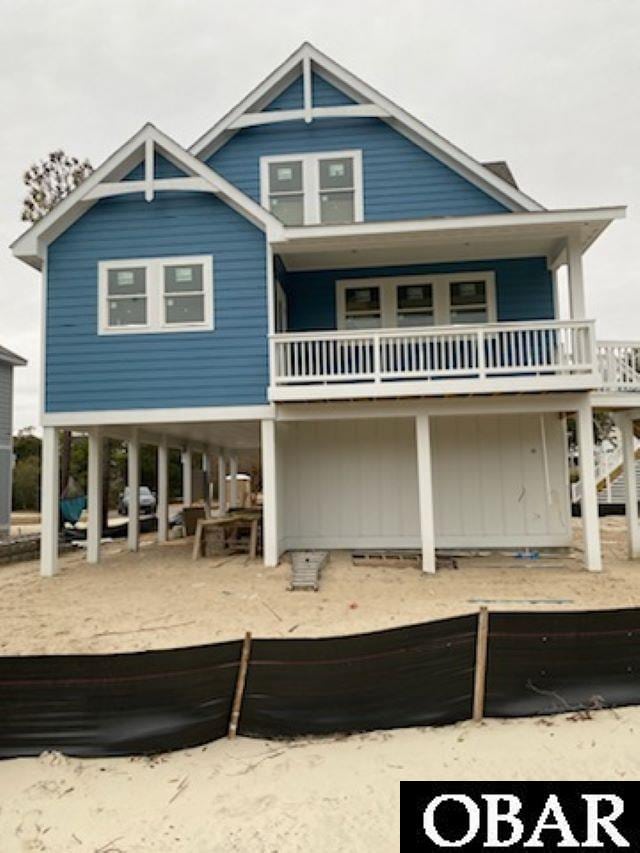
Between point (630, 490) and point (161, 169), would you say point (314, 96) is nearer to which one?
point (161, 169)

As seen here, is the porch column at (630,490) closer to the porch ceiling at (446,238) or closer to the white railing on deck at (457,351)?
the white railing on deck at (457,351)

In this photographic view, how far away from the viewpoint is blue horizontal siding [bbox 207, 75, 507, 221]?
1202 centimetres

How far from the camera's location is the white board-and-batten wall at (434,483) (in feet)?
38.3

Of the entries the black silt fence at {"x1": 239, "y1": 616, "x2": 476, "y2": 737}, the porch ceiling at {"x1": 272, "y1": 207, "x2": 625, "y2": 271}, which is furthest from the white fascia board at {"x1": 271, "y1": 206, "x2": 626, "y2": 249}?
the black silt fence at {"x1": 239, "y1": 616, "x2": 476, "y2": 737}

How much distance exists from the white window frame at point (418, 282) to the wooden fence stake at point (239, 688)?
28.0 ft

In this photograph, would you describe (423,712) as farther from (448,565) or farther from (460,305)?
(460,305)

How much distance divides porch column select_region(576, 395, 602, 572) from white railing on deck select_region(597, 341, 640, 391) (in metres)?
1.02

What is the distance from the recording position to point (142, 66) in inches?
590

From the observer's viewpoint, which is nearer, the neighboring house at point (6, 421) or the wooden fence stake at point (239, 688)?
the wooden fence stake at point (239, 688)

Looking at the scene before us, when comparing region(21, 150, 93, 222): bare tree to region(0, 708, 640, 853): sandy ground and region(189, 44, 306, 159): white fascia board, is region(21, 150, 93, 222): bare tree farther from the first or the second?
region(0, 708, 640, 853): sandy ground

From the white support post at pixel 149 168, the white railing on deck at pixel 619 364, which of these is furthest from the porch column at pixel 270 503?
the white railing on deck at pixel 619 364

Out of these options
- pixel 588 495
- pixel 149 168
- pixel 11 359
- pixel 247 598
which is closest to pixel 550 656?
pixel 247 598

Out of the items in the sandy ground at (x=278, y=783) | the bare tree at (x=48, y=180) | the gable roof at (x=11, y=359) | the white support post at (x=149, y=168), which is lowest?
the sandy ground at (x=278, y=783)

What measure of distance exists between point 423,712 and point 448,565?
236 inches
